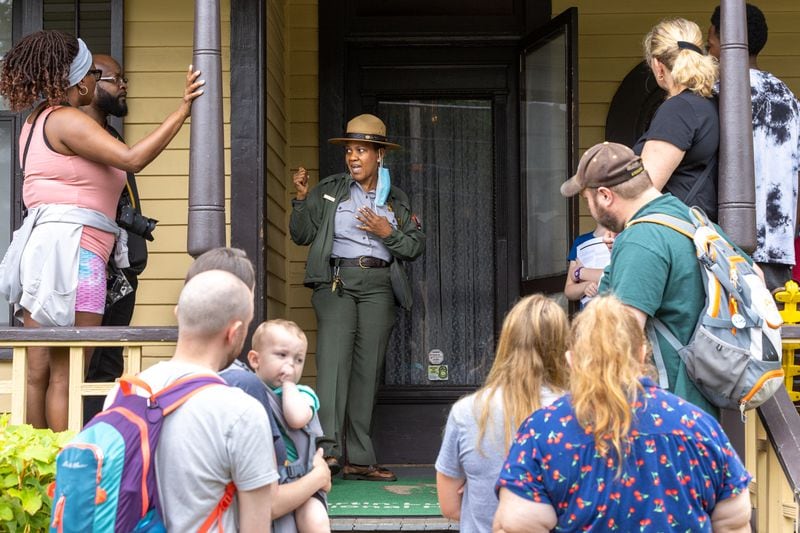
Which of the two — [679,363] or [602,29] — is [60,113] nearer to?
[679,363]

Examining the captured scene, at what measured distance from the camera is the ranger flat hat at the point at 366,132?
21.6 feet

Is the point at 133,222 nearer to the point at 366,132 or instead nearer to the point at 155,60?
the point at 155,60

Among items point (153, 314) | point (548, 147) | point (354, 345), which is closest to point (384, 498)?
point (354, 345)

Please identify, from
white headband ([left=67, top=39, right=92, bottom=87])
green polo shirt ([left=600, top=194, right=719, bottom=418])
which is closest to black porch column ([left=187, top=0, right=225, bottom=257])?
white headband ([left=67, top=39, right=92, bottom=87])

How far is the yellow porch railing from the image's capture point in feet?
15.8

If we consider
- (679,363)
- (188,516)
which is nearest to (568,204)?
(679,363)

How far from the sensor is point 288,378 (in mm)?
3695

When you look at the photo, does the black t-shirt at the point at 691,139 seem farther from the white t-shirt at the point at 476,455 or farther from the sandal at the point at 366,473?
the sandal at the point at 366,473

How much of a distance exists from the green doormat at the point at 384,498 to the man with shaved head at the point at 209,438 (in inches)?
96.6

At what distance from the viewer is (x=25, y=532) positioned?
13.5 feet

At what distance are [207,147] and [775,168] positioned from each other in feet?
8.11

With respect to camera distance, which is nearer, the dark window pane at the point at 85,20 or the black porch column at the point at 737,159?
the black porch column at the point at 737,159

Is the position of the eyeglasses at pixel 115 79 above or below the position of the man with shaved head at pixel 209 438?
above

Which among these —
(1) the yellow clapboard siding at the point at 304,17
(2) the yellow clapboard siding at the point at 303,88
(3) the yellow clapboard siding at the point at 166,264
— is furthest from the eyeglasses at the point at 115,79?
(1) the yellow clapboard siding at the point at 304,17
